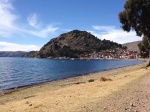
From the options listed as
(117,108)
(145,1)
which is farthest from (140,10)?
(117,108)

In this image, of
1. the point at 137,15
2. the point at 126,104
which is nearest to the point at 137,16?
the point at 137,15

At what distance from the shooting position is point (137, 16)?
46.3 meters

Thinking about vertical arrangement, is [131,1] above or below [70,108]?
above

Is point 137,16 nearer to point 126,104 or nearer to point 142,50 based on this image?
point 126,104

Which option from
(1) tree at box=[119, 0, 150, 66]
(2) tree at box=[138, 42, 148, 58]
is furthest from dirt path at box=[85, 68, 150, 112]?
(2) tree at box=[138, 42, 148, 58]

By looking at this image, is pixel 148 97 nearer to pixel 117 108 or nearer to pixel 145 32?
pixel 117 108

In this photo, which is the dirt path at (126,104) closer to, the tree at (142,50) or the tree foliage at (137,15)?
the tree foliage at (137,15)

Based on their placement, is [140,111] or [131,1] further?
[131,1]

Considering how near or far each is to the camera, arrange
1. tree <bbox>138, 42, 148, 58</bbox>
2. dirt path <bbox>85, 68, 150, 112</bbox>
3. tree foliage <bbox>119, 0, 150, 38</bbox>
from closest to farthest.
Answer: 1. dirt path <bbox>85, 68, 150, 112</bbox>
2. tree foliage <bbox>119, 0, 150, 38</bbox>
3. tree <bbox>138, 42, 148, 58</bbox>

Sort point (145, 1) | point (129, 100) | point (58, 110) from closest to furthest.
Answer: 1. point (58, 110)
2. point (129, 100)
3. point (145, 1)

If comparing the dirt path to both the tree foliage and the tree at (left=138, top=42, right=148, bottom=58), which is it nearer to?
the tree foliage

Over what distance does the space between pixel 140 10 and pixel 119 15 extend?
13.7 ft

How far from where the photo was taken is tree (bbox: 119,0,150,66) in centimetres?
4505

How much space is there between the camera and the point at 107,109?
12.6 meters
